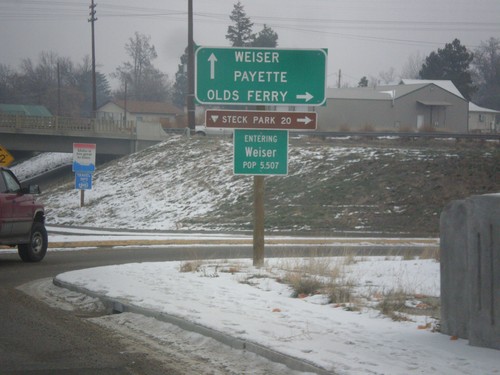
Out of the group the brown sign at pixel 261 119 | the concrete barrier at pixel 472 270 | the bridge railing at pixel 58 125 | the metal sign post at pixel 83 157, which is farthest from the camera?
the bridge railing at pixel 58 125

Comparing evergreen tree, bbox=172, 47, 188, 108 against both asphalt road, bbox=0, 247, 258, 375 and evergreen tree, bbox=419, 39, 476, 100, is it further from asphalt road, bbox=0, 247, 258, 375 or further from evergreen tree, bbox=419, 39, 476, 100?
asphalt road, bbox=0, 247, 258, 375

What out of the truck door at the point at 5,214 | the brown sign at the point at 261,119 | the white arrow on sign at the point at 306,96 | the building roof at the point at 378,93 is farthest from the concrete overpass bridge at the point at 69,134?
the white arrow on sign at the point at 306,96

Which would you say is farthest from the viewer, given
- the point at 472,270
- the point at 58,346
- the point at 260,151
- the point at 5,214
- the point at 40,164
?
the point at 40,164

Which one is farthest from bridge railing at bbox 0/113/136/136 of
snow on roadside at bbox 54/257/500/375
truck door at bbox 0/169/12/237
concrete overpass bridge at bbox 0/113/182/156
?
snow on roadside at bbox 54/257/500/375

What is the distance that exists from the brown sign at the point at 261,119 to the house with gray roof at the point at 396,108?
58165 mm

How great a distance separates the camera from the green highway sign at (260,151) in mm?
14609

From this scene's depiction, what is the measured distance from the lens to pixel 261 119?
14516mm

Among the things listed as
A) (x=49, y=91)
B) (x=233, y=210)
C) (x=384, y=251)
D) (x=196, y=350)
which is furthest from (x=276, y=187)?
(x=49, y=91)

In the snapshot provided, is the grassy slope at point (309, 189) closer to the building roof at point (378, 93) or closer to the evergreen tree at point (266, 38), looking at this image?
the building roof at point (378, 93)

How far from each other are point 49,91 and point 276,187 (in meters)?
89.8

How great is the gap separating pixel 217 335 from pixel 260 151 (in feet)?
22.0

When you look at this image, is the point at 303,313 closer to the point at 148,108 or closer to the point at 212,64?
the point at 212,64

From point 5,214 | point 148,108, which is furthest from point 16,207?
point 148,108

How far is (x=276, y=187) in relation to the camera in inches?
1565
